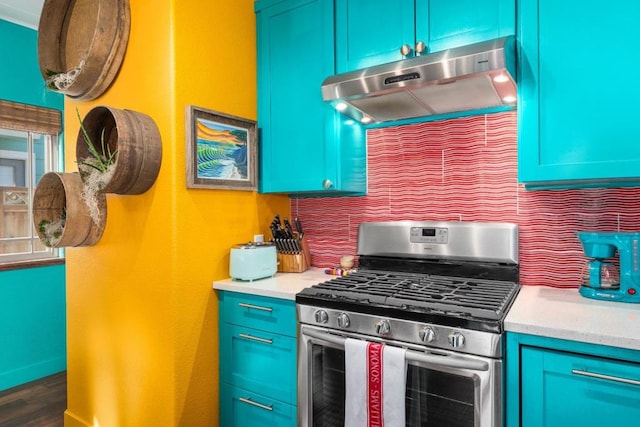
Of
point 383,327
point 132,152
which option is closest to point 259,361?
point 383,327

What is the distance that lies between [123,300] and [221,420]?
782 millimetres

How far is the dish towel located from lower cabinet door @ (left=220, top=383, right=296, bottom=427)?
0.39 m

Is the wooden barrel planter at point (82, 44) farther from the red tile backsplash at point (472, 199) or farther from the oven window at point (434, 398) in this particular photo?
the oven window at point (434, 398)

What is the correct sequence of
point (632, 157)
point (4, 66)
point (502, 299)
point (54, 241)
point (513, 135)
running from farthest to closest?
point (4, 66), point (54, 241), point (513, 135), point (502, 299), point (632, 157)

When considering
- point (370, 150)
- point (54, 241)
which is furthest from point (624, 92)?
point (54, 241)

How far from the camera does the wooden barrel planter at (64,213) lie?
199 cm

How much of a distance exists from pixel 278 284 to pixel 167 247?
21.4 inches

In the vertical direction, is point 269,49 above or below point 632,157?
above

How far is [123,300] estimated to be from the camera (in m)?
2.07

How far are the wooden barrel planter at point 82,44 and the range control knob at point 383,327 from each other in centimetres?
182

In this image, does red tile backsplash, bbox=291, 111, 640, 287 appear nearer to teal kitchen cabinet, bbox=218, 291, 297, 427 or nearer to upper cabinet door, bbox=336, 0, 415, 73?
upper cabinet door, bbox=336, 0, 415, 73

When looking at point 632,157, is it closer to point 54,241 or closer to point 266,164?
point 266,164

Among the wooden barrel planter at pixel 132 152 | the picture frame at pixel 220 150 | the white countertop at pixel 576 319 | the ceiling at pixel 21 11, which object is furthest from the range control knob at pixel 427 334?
the ceiling at pixel 21 11

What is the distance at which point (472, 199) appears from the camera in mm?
1953
